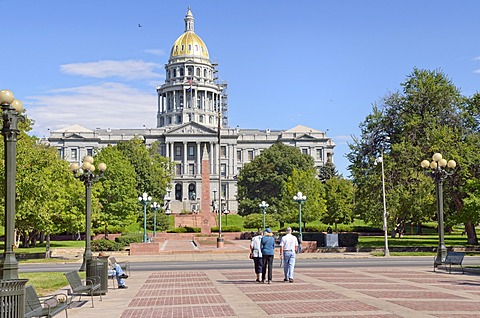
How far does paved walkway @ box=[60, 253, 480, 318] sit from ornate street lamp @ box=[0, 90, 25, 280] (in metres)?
1.90

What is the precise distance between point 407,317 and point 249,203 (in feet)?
293

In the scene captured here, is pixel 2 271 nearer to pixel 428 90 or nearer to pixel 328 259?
pixel 328 259

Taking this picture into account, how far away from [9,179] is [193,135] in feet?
435

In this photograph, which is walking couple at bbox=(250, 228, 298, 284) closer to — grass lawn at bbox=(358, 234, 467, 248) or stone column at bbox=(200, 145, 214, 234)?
grass lawn at bbox=(358, 234, 467, 248)

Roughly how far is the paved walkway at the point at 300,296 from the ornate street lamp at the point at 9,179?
190 centimetres

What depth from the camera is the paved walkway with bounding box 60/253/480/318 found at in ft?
43.2

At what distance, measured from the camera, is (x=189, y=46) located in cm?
16188

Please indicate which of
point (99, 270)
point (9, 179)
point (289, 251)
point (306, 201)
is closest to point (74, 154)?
point (306, 201)

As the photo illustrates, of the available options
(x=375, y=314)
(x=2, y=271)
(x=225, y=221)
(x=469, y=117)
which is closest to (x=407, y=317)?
(x=375, y=314)

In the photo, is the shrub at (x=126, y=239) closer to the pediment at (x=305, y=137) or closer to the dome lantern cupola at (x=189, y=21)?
the pediment at (x=305, y=137)

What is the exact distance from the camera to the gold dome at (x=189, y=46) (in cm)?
16188

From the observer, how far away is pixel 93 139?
150 meters

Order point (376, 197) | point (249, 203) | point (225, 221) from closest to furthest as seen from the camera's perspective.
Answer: point (376, 197) < point (225, 221) < point (249, 203)

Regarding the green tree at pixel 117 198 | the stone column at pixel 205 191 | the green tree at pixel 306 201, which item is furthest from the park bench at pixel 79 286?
the green tree at pixel 306 201
